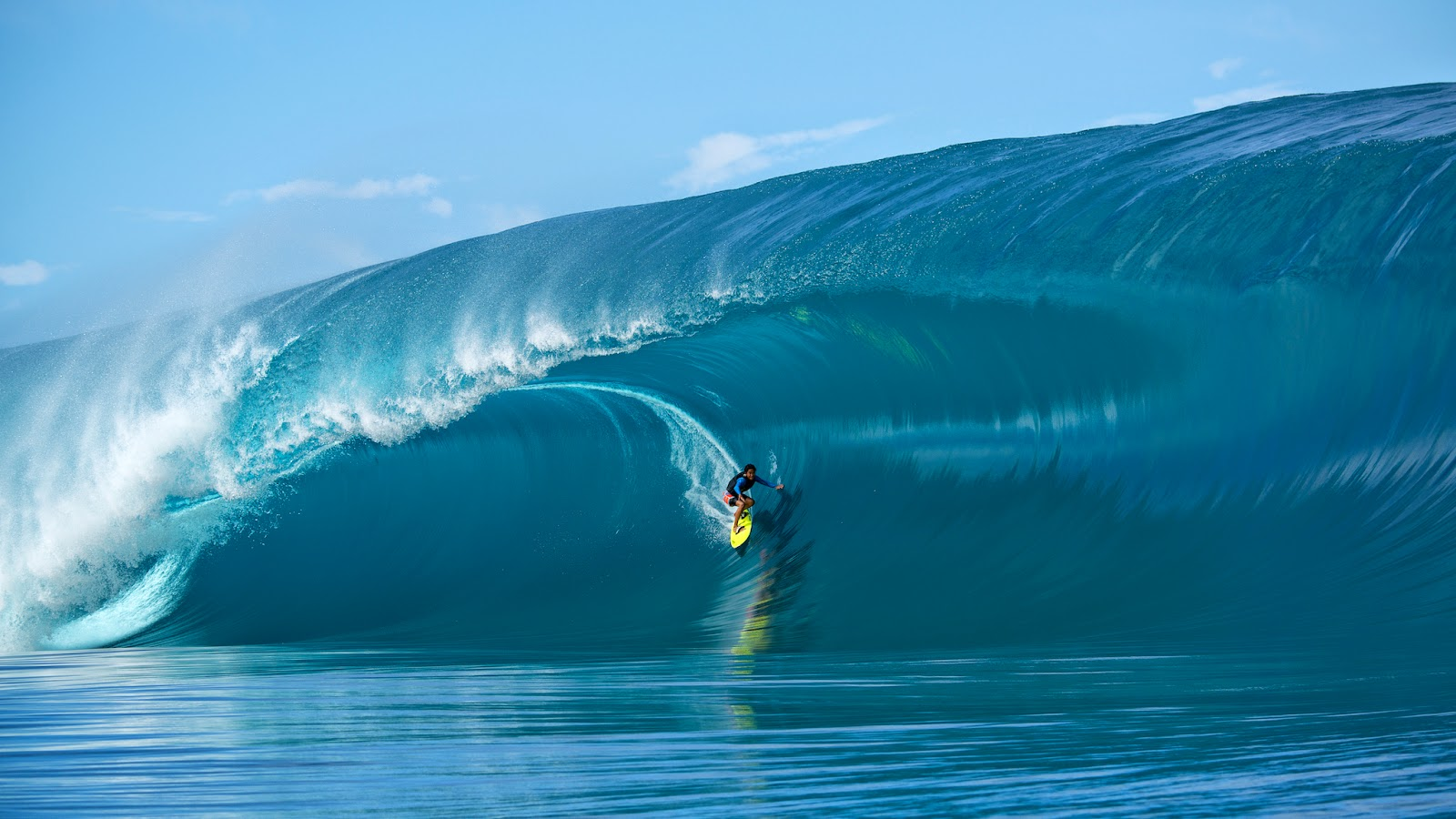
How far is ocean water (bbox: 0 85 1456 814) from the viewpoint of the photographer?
3717mm

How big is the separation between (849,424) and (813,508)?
967mm

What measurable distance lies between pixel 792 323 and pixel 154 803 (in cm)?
828

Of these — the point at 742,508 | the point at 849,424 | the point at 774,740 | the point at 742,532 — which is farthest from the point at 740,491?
the point at 774,740

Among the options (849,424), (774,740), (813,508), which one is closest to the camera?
(774,740)

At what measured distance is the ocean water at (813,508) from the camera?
146 inches

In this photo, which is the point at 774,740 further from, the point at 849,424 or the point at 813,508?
the point at 849,424

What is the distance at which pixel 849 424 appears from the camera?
10.2 metres

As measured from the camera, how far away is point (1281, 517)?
7.67 m

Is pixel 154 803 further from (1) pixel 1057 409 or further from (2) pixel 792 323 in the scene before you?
(2) pixel 792 323

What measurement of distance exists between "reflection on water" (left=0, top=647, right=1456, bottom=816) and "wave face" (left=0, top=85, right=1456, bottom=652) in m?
1.69

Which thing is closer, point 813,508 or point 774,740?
point 774,740

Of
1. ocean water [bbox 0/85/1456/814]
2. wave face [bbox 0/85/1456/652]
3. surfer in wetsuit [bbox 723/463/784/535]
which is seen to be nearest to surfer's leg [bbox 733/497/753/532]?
surfer in wetsuit [bbox 723/463/784/535]

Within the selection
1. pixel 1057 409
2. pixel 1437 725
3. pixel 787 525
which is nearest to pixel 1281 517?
pixel 1057 409

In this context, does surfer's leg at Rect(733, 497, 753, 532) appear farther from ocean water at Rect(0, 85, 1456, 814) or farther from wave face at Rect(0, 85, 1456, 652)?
ocean water at Rect(0, 85, 1456, 814)
